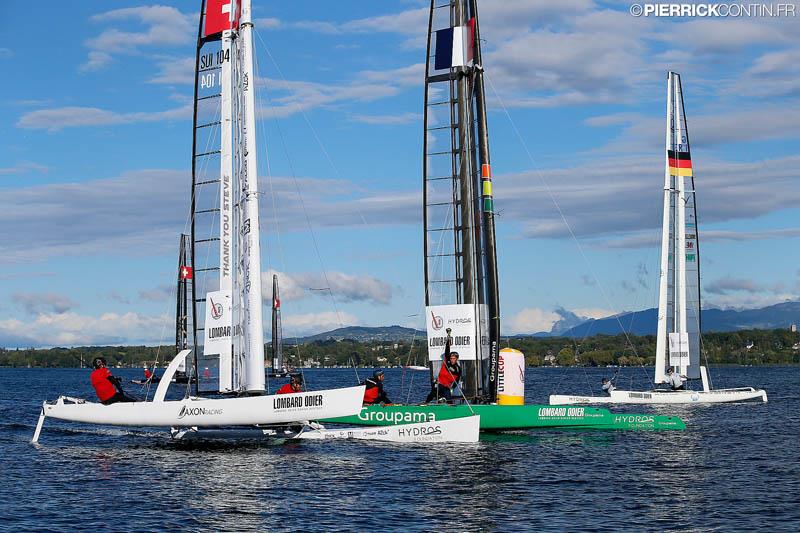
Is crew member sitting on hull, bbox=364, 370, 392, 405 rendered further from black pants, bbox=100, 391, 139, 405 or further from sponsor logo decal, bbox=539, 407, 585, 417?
black pants, bbox=100, 391, 139, 405

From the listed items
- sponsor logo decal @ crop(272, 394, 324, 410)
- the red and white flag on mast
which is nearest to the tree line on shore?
the red and white flag on mast

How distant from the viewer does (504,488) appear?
19766mm

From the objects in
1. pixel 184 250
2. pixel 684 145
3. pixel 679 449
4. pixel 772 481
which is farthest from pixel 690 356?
pixel 184 250

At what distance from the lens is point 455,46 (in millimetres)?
28750

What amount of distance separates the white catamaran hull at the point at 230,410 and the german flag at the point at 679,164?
27146 mm

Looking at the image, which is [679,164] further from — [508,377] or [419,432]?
[419,432]

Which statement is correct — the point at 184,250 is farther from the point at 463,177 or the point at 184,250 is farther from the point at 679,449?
the point at 679,449

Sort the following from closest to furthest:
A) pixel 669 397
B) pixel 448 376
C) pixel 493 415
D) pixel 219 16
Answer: pixel 493 415
pixel 448 376
pixel 219 16
pixel 669 397

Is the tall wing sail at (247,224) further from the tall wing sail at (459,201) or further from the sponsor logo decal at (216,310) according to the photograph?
the tall wing sail at (459,201)

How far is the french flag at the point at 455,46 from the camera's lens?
1129 inches

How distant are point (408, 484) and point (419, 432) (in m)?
6.03

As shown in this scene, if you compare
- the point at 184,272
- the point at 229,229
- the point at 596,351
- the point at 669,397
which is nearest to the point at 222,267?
the point at 229,229

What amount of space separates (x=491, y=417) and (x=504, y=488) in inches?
271

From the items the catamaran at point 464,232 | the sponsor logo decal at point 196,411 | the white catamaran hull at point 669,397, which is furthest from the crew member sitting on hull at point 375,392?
the white catamaran hull at point 669,397
